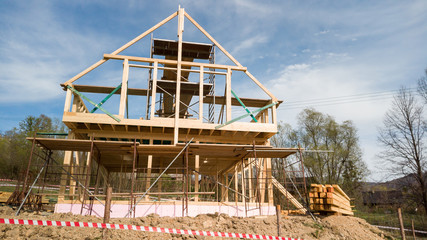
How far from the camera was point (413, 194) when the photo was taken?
25.0 m

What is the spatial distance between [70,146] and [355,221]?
1296cm

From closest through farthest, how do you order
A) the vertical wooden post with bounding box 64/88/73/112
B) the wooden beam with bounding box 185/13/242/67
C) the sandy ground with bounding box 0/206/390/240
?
the sandy ground with bounding box 0/206/390/240 → the vertical wooden post with bounding box 64/88/73/112 → the wooden beam with bounding box 185/13/242/67

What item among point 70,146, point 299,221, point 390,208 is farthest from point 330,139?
point 70,146

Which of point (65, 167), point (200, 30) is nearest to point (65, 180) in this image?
point (65, 167)

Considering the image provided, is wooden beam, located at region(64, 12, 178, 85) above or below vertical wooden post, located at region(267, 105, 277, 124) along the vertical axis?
above

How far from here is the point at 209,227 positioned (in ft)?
33.4

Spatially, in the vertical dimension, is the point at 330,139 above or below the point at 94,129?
above

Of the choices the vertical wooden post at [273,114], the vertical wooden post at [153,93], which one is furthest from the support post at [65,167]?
the vertical wooden post at [273,114]

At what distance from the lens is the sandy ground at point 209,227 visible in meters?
8.00

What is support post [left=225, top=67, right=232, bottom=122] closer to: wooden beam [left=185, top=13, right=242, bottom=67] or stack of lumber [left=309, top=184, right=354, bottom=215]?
wooden beam [left=185, top=13, right=242, bottom=67]

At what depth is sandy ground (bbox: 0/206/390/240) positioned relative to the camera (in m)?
8.00

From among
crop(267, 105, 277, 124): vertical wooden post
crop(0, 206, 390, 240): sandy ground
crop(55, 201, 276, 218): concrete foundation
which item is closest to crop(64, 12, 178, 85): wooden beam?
crop(55, 201, 276, 218): concrete foundation

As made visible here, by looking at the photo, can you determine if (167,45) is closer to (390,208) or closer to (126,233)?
(126,233)

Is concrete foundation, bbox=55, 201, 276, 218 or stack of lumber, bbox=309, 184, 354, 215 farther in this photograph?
stack of lumber, bbox=309, 184, 354, 215
